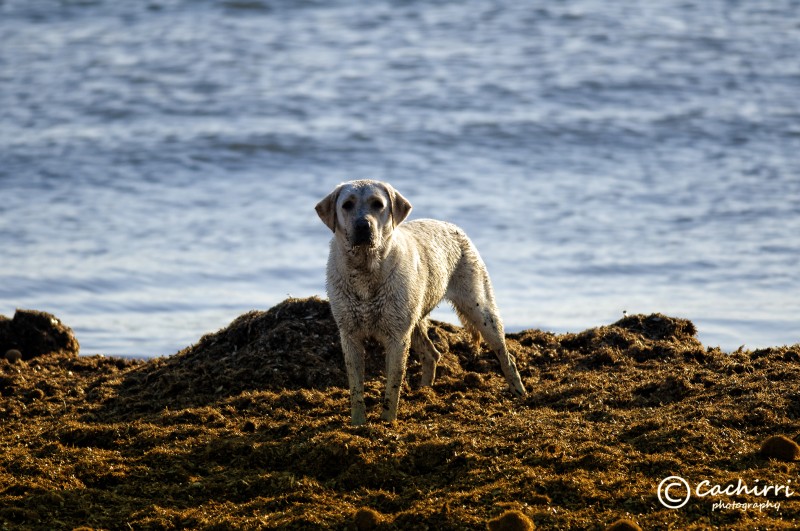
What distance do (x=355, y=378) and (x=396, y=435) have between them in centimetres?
82

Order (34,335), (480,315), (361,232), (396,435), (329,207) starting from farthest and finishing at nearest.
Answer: (34,335)
(480,315)
(329,207)
(361,232)
(396,435)

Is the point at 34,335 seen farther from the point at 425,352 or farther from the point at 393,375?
the point at 393,375

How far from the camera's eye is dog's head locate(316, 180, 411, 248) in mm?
7777

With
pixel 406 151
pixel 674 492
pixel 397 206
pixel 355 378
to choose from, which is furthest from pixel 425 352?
pixel 406 151

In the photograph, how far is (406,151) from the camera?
64.4 feet

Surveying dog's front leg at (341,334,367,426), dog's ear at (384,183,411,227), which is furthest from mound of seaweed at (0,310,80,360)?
dog's ear at (384,183,411,227)

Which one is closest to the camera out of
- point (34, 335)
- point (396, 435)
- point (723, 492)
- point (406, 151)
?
point (723, 492)

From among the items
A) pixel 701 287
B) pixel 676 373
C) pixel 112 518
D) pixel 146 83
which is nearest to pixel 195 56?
pixel 146 83

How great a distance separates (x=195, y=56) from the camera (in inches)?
1002

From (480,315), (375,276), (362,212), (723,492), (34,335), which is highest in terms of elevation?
(362,212)

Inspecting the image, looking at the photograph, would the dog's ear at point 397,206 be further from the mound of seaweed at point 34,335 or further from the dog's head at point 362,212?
the mound of seaweed at point 34,335

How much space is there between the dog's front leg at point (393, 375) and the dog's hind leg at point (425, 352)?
1094 millimetres

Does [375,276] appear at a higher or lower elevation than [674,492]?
higher

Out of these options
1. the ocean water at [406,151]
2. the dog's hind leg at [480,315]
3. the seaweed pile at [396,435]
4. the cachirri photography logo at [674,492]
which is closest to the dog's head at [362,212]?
the seaweed pile at [396,435]
